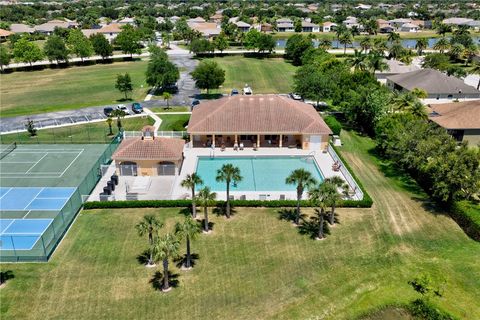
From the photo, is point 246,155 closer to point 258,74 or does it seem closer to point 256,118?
point 256,118

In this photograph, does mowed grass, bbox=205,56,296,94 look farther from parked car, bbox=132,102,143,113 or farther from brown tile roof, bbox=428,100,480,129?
brown tile roof, bbox=428,100,480,129

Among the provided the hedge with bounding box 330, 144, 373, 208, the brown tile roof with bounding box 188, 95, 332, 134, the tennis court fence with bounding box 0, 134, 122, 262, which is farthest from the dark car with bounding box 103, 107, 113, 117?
the hedge with bounding box 330, 144, 373, 208

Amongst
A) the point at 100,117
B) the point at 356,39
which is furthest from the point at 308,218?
the point at 356,39

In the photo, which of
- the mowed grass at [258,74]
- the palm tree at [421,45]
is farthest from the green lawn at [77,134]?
the palm tree at [421,45]

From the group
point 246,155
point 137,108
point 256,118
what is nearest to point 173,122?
point 137,108

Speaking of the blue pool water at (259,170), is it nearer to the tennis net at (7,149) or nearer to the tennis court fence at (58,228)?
the tennis court fence at (58,228)

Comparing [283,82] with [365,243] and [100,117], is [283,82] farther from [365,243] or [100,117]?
[365,243]
